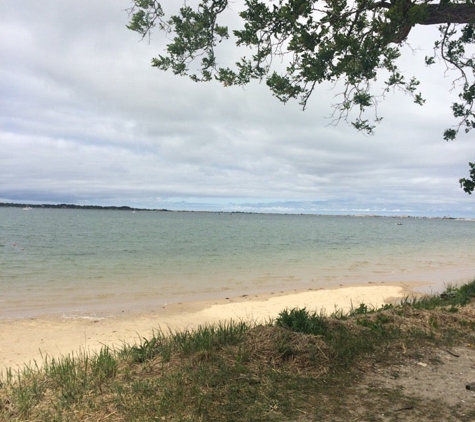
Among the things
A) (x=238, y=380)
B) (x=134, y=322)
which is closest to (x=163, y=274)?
(x=134, y=322)

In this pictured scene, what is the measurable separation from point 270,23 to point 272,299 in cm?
1085

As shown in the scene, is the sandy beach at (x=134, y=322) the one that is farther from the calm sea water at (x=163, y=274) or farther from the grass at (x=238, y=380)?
the grass at (x=238, y=380)

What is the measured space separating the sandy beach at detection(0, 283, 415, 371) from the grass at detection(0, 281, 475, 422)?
187cm

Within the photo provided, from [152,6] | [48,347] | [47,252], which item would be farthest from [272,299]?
[47,252]

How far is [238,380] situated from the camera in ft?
12.7

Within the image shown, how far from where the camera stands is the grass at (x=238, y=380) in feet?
10.8

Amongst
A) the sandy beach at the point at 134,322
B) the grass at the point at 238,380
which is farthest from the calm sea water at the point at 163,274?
the grass at the point at 238,380

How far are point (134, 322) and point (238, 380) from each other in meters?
7.81

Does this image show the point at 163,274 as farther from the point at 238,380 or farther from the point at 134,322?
the point at 238,380

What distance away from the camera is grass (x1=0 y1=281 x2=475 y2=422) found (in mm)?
3295

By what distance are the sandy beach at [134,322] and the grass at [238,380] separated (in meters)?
1.87

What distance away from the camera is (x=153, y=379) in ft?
12.7

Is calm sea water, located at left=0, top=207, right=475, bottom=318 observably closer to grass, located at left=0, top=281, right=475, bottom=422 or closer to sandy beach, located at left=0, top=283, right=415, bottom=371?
sandy beach, located at left=0, top=283, right=415, bottom=371

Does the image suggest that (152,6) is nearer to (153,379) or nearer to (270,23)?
(270,23)
